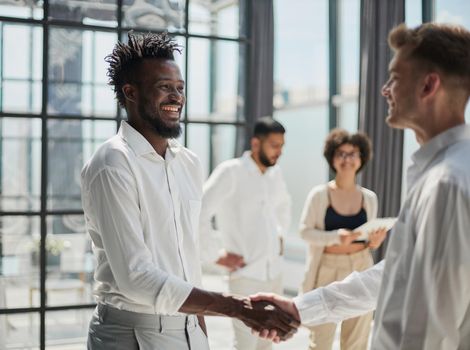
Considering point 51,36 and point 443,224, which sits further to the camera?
point 51,36

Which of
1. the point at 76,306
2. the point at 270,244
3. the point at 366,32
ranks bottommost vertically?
the point at 76,306

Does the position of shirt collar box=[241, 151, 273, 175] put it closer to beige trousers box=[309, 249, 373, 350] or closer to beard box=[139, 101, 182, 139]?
beige trousers box=[309, 249, 373, 350]

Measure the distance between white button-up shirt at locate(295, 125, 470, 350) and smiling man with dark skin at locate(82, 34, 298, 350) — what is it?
72cm

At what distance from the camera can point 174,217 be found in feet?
7.09

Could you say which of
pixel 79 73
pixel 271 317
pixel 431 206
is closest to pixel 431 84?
pixel 431 206

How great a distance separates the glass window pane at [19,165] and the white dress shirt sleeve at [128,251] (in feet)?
5.67

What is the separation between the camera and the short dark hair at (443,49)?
4.86ft

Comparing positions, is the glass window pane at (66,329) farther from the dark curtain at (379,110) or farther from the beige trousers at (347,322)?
the dark curtain at (379,110)

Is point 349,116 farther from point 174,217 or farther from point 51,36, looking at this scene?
point 174,217

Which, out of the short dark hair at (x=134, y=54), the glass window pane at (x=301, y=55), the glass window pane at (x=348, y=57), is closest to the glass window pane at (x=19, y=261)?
the short dark hair at (x=134, y=54)

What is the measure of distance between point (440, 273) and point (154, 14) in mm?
2885

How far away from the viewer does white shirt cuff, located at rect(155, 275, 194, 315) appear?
1975 millimetres

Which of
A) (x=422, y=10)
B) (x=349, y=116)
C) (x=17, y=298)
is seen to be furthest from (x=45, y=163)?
(x=349, y=116)

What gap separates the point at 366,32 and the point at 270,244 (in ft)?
7.01
